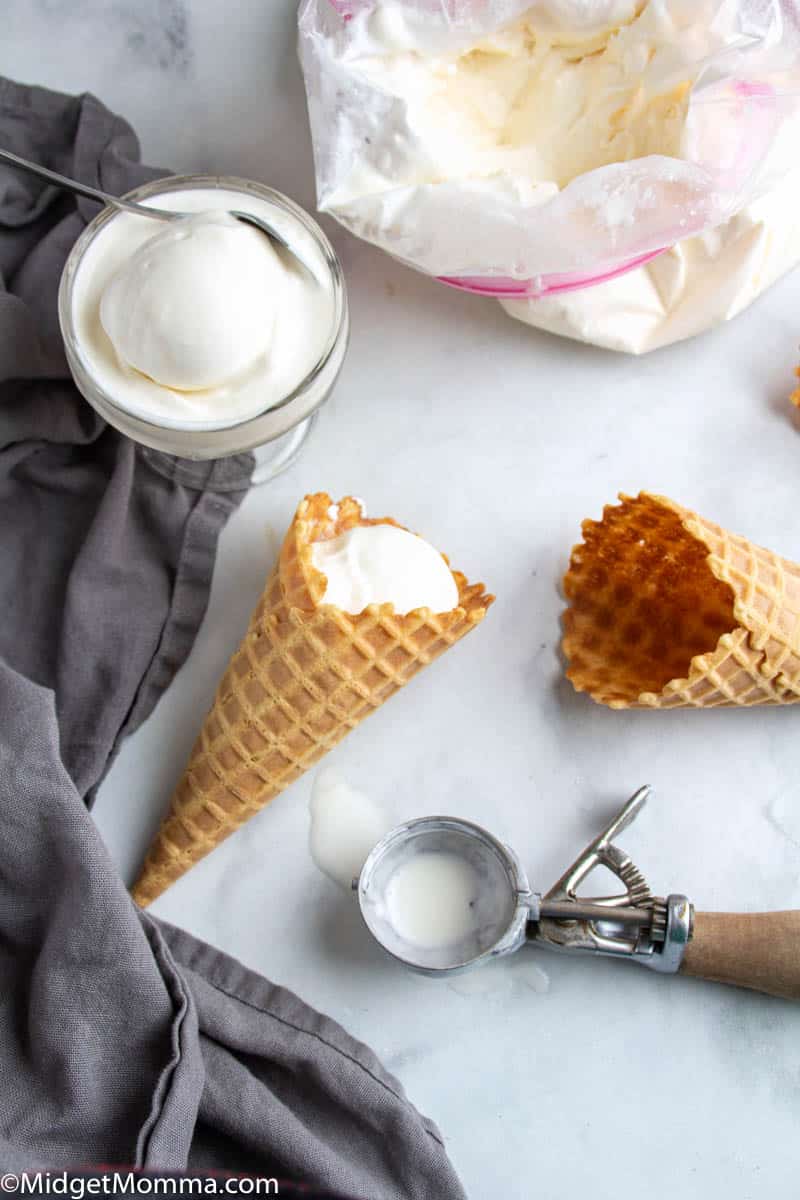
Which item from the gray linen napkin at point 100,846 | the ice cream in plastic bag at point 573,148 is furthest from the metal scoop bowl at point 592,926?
the ice cream in plastic bag at point 573,148

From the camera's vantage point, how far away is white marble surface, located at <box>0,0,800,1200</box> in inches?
43.5

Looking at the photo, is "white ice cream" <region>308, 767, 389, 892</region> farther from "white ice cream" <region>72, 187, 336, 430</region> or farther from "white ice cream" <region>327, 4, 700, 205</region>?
"white ice cream" <region>327, 4, 700, 205</region>

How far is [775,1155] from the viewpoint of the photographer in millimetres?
1087

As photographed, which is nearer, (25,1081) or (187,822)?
(25,1081)

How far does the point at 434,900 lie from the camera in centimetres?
111

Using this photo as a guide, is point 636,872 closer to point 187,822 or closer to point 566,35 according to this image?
point 187,822

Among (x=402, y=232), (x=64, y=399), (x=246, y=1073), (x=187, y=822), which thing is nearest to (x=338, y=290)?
(x=402, y=232)

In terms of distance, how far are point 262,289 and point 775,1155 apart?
3.07 feet

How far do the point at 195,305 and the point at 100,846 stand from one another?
0.49 meters

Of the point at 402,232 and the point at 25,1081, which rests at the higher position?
the point at 402,232

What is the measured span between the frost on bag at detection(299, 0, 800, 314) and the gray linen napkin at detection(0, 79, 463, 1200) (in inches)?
10.3

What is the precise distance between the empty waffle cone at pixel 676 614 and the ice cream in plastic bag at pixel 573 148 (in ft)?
0.76

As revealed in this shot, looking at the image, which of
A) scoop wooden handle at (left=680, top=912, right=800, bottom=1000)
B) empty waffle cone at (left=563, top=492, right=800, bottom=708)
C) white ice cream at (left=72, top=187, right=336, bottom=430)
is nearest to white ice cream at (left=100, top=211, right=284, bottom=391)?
white ice cream at (left=72, top=187, right=336, bottom=430)

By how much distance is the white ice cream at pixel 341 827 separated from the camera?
1.17 metres
